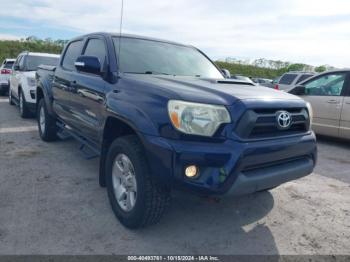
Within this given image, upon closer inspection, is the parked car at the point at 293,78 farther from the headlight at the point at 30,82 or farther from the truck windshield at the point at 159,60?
the truck windshield at the point at 159,60

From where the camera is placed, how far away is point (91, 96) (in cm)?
394

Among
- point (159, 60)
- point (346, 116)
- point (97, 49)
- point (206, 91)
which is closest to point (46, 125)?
point (97, 49)

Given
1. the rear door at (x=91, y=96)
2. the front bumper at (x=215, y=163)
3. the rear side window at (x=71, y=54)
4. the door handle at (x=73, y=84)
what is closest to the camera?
the front bumper at (x=215, y=163)

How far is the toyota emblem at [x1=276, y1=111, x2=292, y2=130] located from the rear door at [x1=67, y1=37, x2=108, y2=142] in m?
1.75

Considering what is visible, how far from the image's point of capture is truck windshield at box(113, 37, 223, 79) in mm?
3795

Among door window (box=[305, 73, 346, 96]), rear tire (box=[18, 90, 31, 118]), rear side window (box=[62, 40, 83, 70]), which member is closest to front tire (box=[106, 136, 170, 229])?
rear side window (box=[62, 40, 83, 70])

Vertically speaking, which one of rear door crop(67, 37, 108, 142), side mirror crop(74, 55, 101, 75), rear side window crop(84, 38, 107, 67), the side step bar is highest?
rear side window crop(84, 38, 107, 67)

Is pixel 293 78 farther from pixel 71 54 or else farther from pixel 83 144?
pixel 83 144

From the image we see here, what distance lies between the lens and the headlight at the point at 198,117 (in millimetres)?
2697

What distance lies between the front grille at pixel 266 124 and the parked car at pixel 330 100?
4.05 m

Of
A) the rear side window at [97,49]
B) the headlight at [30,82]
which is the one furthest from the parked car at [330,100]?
the headlight at [30,82]

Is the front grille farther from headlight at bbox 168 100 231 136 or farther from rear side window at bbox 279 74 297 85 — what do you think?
rear side window at bbox 279 74 297 85

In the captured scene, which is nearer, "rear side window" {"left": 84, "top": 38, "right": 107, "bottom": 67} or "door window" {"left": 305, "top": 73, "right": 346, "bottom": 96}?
"rear side window" {"left": 84, "top": 38, "right": 107, "bottom": 67}

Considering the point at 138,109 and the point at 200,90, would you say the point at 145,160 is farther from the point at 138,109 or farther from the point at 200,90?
the point at 200,90
